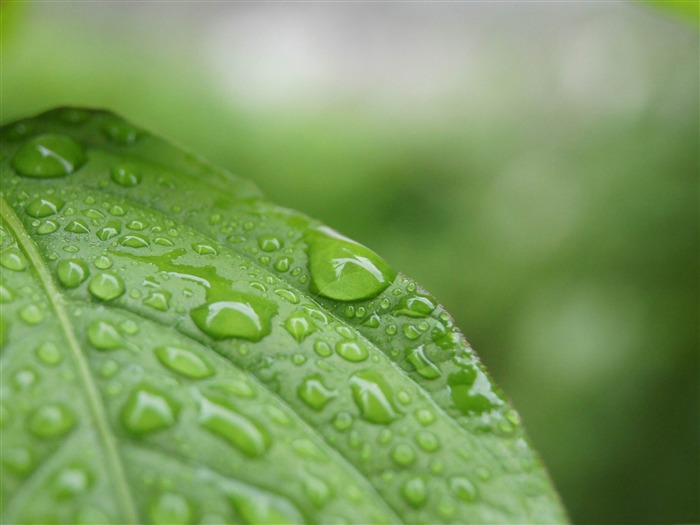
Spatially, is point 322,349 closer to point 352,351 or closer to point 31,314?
point 352,351

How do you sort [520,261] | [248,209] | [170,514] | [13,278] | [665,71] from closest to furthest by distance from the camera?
1. [170,514]
2. [13,278]
3. [248,209]
4. [520,261]
5. [665,71]

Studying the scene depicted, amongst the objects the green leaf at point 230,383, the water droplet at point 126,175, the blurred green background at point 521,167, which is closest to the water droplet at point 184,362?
the green leaf at point 230,383

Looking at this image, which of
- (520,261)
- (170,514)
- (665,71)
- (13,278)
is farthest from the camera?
(665,71)

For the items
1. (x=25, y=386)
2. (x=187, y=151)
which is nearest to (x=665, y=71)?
(x=187, y=151)

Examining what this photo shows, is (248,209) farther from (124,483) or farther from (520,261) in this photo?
(520,261)

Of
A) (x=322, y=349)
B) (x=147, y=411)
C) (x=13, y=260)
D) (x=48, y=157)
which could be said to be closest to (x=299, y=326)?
(x=322, y=349)

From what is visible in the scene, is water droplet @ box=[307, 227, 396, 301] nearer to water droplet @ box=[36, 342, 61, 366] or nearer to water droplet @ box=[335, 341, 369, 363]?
water droplet @ box=[335, 341, 369, 363]

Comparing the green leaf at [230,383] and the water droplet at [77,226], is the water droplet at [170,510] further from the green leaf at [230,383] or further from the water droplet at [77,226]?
the water droplet at [77,226]
